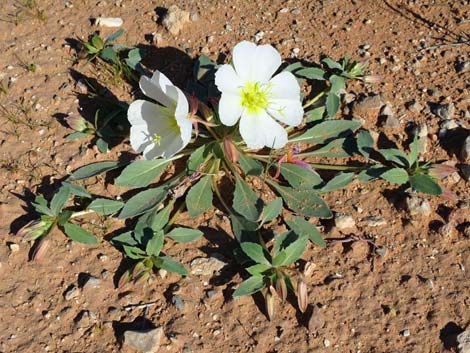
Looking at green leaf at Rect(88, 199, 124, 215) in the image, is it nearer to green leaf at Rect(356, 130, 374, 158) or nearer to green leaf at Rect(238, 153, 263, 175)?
green leaf at Rect(238, 153, 263, 175)

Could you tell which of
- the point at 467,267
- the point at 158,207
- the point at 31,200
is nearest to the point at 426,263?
the point at 467,267

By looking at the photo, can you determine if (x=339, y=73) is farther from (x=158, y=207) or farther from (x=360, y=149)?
(x=158, y=207)

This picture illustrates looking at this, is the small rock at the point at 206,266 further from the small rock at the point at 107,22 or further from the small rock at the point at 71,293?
the small rock at the point at 107,22

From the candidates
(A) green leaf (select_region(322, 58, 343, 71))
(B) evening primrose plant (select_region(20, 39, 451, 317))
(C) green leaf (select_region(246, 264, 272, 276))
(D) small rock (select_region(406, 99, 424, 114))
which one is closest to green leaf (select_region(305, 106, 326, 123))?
(B) evening primrose plant (select_region(20, 39, 451, 317))

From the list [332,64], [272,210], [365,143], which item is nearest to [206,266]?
[272,210]

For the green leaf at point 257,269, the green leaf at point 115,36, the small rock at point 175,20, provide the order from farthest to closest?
the small rock at point 175,20 → the green leaf at point 115,36 → the green leaf at point 257,269

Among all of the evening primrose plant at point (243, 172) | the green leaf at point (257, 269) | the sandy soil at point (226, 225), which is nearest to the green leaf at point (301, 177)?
the evening primrose plant at point (243, 172)

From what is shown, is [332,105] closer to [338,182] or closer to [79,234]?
[338,182]
